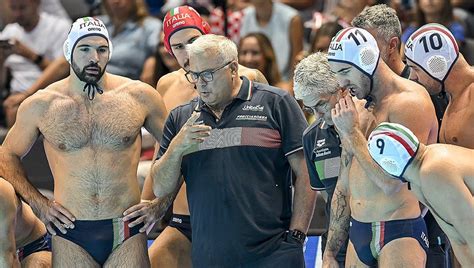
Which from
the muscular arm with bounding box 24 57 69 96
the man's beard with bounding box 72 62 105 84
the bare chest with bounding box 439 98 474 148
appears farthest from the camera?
the muscular arm with bounding box 24 57 69 96

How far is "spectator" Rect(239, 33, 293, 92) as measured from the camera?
34.7 ft

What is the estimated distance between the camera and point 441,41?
7.24m

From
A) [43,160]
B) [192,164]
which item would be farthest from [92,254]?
[43,160]

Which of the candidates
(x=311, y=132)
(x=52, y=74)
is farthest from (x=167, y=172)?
(x=52, y=74)

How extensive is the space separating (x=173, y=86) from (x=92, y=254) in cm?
152

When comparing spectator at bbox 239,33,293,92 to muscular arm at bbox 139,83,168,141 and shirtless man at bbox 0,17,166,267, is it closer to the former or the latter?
muscular arm at bbox 139,83,168,141

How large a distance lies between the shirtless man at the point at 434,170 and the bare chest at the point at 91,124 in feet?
6.05

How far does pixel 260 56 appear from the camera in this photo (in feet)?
34.8

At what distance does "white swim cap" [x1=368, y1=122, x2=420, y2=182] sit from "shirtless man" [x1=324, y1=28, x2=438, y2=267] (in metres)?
0.27

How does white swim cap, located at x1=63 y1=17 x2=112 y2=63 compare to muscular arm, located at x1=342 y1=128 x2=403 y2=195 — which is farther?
white swim cap, located at x1=63 y1=17 x2=112 y2=63

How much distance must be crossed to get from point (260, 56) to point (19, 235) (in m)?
3.46

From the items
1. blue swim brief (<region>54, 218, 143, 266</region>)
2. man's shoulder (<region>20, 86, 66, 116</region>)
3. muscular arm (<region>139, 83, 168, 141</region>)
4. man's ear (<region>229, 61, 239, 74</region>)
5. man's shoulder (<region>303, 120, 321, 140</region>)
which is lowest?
blue swim brief (<region>54, 218, 143, 266</region>)

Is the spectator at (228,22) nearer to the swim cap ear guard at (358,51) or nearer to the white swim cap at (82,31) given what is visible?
the white swim cap at (82,31)

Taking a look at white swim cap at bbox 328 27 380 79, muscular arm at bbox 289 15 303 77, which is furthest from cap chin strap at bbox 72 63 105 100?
muscular arm at bbox 289 15 303 77
